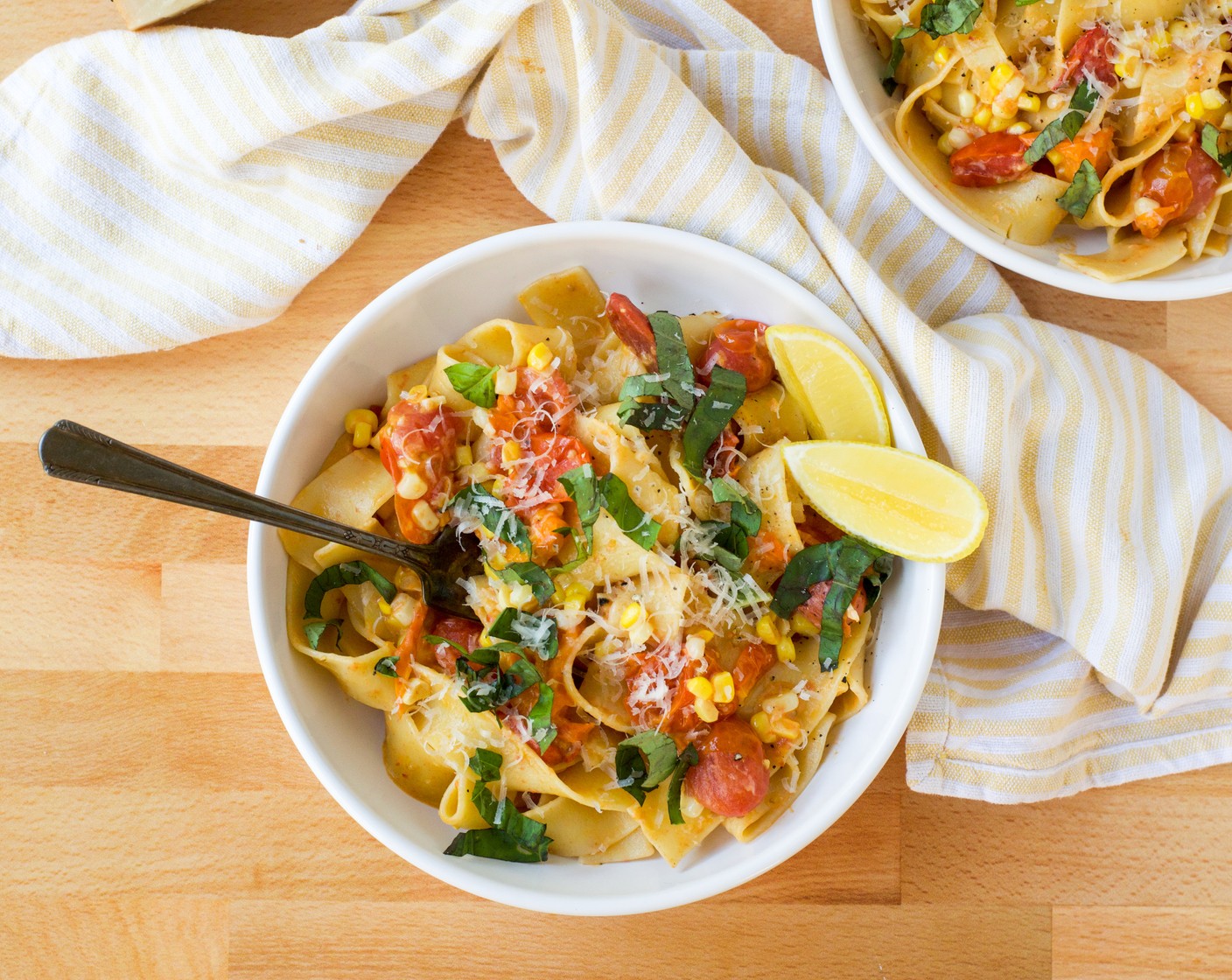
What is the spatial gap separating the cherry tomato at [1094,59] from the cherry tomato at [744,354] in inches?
54.5

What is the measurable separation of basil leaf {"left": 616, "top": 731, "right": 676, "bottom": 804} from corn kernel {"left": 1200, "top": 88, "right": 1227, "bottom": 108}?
278 centimetres

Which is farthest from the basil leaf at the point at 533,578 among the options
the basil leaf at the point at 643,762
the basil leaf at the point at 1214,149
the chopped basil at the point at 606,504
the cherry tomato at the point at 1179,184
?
the basil leaf at the point at 1214,149

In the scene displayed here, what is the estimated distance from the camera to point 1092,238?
11.9ft

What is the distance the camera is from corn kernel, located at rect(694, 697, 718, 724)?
313 cm

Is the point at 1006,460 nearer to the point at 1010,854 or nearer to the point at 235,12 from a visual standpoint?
the point at 1010,854

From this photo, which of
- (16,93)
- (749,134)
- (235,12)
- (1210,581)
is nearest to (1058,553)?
(1210,581)

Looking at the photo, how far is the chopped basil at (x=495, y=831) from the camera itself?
3260 millimetres

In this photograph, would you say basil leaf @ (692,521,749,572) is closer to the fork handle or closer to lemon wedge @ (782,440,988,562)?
lemon wedge @ (782,440,988,562)

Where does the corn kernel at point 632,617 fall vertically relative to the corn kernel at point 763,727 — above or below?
above

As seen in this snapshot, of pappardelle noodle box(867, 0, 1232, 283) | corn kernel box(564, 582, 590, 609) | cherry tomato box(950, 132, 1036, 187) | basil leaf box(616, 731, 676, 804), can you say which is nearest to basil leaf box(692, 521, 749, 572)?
corn kernel box(564, 582, 590, 609)

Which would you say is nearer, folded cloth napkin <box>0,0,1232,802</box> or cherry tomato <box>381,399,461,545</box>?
cherry tomato <box>381,399,461,545</box>

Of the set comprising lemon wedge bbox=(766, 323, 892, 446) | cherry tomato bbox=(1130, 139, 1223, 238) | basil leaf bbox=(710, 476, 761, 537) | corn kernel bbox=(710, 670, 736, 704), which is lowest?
corn kernel bbox=(710, 670, 736, 704)

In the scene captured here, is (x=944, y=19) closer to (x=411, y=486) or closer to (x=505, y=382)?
(x=505, y=382)

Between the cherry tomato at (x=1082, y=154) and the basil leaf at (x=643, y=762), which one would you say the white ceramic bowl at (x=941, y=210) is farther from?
the basil leaf at (x=643, y=762)
